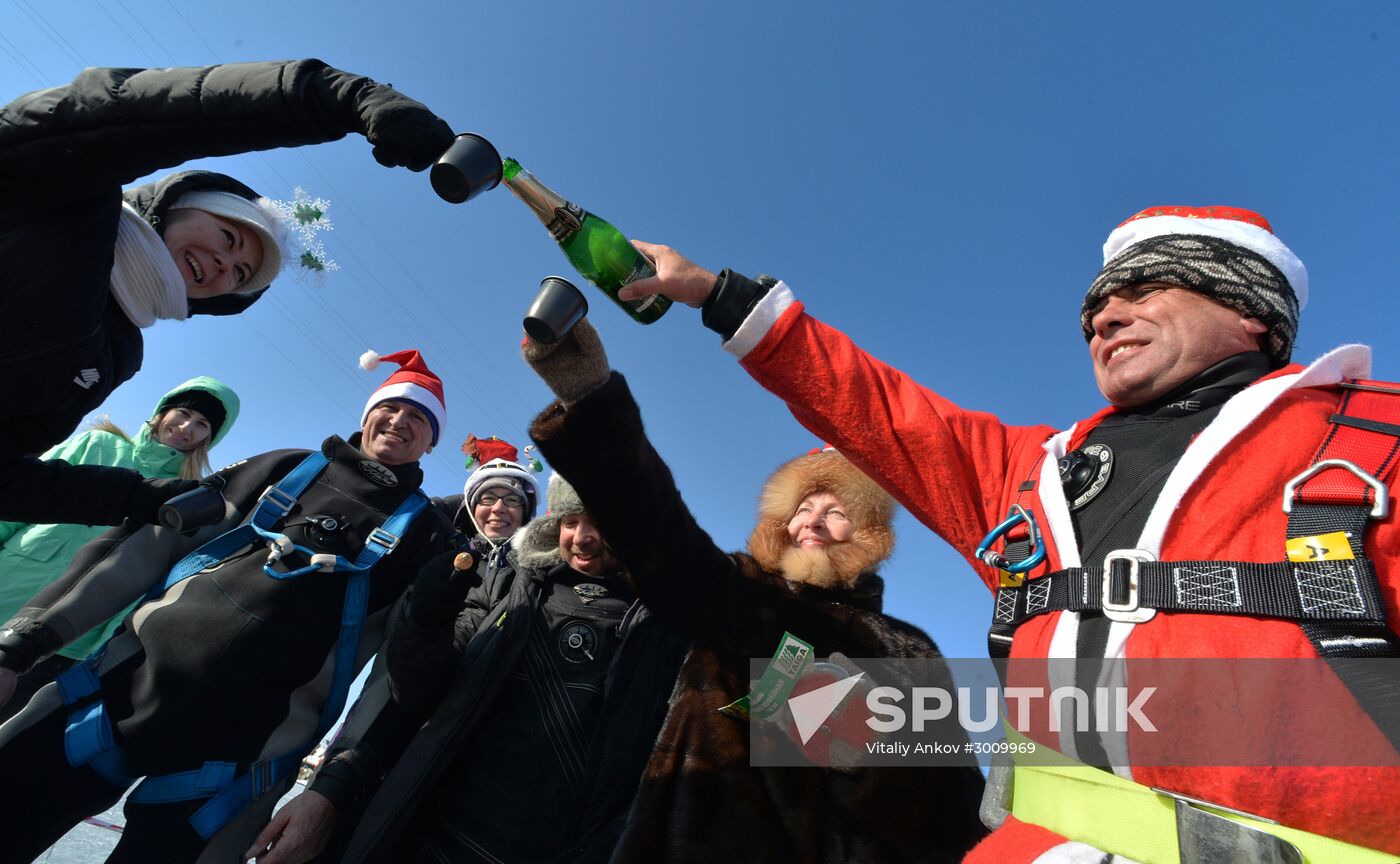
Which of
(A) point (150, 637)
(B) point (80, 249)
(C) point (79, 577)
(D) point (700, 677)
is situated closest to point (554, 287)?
(B) point (80, 249)

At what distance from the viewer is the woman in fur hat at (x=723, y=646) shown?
204 centimetres

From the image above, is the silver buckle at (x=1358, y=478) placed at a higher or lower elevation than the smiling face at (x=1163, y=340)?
lower

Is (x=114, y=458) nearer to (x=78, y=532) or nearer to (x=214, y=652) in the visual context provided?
(x=78, y=532)

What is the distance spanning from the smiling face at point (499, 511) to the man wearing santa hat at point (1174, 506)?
2.58 m

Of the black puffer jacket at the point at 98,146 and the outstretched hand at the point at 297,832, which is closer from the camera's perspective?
the black puffer jacket at the point at 98,146

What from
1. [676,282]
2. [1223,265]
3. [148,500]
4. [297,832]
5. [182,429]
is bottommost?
[297,832]

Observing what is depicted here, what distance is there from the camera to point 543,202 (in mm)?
1983

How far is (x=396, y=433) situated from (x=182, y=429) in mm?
1920

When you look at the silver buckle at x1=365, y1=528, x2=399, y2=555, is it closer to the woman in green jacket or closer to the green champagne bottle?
the green champagne bottle

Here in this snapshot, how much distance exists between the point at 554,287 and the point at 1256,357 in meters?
1.55

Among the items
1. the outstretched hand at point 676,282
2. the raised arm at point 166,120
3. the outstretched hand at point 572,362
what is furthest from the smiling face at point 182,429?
the outstretched hand at point 676,282

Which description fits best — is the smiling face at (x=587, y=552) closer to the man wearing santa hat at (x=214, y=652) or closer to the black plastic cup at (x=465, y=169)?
the man wearing santa hat at (x=214, y=652)

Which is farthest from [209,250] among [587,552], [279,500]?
[587,552]

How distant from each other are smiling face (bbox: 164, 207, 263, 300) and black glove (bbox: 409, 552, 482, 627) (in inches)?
44.2
